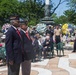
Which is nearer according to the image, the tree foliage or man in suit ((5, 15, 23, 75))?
man in suit ((5, 15, 23, 75))

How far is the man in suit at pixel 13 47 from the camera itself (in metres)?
5.80

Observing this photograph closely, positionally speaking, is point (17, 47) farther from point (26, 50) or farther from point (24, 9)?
point (24, 9)

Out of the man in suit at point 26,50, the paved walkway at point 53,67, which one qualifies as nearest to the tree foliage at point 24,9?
the paved walkway at point 53,67

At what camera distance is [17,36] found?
5.96m

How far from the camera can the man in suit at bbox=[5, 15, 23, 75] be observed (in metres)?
5.80

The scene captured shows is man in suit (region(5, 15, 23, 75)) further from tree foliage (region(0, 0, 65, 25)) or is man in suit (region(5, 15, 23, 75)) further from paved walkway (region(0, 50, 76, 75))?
tree foliage (region(0, 0, 65, 25))

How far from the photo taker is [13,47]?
5875 millimetres

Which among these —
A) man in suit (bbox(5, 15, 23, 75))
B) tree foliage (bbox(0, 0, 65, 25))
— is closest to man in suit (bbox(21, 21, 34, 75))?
man in suit (bbox(5, 15, 23, 75))

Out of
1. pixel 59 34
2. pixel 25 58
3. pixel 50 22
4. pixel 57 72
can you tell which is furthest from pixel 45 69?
pixel 50 22

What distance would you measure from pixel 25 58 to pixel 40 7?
4407 cm

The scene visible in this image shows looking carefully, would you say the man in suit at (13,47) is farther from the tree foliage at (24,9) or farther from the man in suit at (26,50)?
the tree foliage at (24,9)

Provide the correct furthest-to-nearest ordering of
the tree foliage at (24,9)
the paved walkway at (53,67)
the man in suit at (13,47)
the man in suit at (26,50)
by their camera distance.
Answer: the tree foliage at (24,9), the paved walkway at (53,67), the man in suit at (26,50), the man in suit at (13,47)

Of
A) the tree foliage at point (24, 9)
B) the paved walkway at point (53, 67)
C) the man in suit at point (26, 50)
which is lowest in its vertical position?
the paved walkway at point (53, 67)

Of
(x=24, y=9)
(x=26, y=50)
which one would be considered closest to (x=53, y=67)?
(x=26, y=50)
